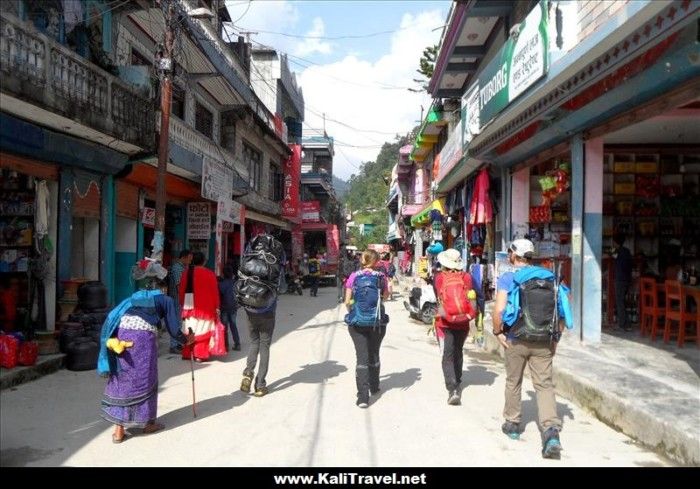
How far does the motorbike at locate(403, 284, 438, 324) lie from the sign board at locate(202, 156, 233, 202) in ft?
19.5

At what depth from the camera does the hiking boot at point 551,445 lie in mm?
4309

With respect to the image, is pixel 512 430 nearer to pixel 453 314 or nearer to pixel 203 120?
pixel 453 314

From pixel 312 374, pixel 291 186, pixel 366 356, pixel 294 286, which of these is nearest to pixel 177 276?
pixel 312 374

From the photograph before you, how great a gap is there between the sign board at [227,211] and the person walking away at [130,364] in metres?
Result: 9.69

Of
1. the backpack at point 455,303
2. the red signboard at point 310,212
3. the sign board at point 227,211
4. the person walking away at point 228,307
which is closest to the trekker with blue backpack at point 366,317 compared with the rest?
the backpack at point 455,303

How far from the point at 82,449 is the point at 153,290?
145cm

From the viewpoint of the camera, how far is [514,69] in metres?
8.96

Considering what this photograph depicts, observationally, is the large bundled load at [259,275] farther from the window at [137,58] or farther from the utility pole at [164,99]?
the window at [137,58]

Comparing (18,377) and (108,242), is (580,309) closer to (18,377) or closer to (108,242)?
(18,377)

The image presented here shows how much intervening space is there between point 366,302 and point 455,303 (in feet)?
3.24

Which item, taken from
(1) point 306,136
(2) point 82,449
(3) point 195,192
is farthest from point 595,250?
(1) point 306,136

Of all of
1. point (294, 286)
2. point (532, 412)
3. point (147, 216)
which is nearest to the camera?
point (532, 412)

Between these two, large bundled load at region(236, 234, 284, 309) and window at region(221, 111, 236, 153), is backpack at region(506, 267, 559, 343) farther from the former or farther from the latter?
window at region(221, 111, 236, 153)

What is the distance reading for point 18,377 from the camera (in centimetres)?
650
